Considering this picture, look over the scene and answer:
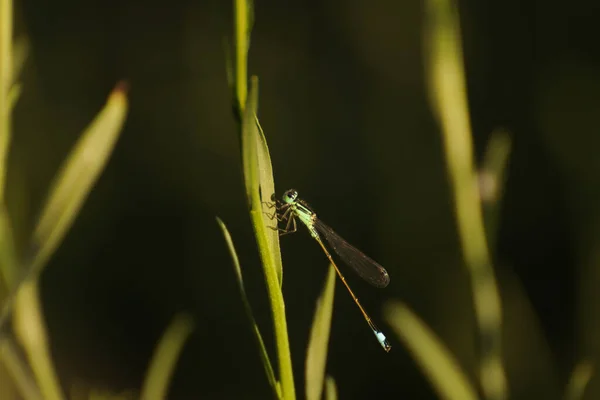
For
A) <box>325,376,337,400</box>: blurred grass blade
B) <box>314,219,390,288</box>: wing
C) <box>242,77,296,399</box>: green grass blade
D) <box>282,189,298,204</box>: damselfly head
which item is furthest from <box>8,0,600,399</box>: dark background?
<box>242,77,296,399</box>: green grass blade

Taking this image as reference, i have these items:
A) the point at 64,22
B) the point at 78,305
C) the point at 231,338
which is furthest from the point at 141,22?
the point at 231,338

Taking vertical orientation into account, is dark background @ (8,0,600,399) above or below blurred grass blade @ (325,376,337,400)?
below

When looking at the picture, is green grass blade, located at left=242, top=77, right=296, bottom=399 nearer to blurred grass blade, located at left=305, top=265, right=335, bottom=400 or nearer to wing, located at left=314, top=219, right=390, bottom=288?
blurred grass blade, located at left=305, top=265, right=335, bottom=400

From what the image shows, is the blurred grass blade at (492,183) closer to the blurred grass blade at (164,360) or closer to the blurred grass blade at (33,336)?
the blurred grass blade at (164,360)

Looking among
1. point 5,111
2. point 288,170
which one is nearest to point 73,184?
point 5,111

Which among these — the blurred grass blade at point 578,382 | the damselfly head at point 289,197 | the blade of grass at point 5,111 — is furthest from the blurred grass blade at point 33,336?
the damselfly head at point 289,197

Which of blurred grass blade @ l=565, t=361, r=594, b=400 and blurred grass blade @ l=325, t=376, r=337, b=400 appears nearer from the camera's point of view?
blurred grass blade @ l=325, t=376, r=337, b=400

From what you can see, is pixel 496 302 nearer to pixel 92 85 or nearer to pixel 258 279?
pixel 258 279

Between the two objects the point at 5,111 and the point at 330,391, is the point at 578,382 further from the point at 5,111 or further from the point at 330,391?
the point at 5,111
